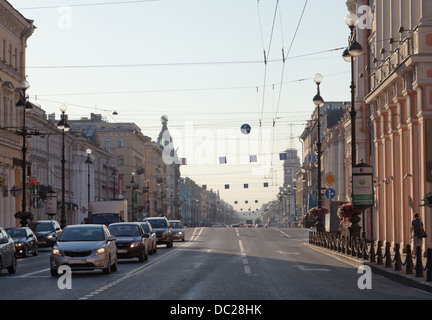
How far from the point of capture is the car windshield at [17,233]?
3950cm

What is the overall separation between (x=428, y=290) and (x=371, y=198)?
1310 centimetres

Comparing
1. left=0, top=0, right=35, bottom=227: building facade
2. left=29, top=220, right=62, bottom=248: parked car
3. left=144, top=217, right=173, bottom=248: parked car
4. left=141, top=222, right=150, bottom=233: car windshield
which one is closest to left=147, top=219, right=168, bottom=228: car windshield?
left=144, top=217, right=173, bottom=248: parked car

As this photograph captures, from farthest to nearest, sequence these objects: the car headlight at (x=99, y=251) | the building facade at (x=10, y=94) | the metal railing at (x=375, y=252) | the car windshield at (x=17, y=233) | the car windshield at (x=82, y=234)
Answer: the building facade at (x=10, y=94)
the car windshield at (x=17, y=233)
the car windshield at (x=82, y=234)
the car headlight at (x=99, y=251)
the metal railing at (x=375, y=252)

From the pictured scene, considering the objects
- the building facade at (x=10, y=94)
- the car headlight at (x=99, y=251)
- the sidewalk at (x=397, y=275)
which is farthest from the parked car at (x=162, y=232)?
the car headlight at (x=99, y=251)

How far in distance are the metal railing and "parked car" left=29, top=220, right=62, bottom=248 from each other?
15.0m

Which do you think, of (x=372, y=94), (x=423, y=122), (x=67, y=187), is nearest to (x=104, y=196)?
(x=67, y=187)

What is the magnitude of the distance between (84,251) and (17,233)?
16518 millimetres

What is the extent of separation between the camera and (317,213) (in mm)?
52531

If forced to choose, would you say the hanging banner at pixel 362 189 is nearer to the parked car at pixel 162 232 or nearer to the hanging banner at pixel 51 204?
the parked car at pixel 162 232

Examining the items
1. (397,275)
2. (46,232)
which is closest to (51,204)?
(46,232)

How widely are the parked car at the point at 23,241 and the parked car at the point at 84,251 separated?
1370 centimetres

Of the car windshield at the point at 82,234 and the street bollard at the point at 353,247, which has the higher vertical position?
the car windshield at the point at 82,234

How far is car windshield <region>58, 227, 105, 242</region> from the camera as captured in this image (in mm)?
25438

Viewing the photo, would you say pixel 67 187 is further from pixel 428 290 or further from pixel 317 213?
pixel 428 290
